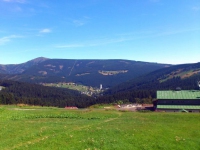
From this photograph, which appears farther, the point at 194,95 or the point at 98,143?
the point at 194,95

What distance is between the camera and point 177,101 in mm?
75562

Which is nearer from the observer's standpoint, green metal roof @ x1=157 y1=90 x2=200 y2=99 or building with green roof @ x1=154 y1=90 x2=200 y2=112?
building with green roof @ x1=154 y1=90 x2=200 y2=112

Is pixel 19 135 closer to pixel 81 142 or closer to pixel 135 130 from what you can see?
pixel 81 142

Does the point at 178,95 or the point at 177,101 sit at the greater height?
the point at 178,95

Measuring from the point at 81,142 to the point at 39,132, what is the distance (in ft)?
22.6

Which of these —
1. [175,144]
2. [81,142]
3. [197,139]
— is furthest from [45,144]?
[197,139]

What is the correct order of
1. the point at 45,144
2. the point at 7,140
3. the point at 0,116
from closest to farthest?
the point at 45,144 → the point at 7,140 → the point at 0,116

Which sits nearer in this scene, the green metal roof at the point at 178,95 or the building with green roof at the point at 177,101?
the building with green roof at the point at 177,101

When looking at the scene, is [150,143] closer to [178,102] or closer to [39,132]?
[39,132]

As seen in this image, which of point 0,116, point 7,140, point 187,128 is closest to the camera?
point 7,140

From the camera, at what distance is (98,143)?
23375mm

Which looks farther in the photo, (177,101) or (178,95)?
(178,95)

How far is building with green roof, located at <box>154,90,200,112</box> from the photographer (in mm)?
73438

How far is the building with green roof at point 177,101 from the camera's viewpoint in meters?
73.4
